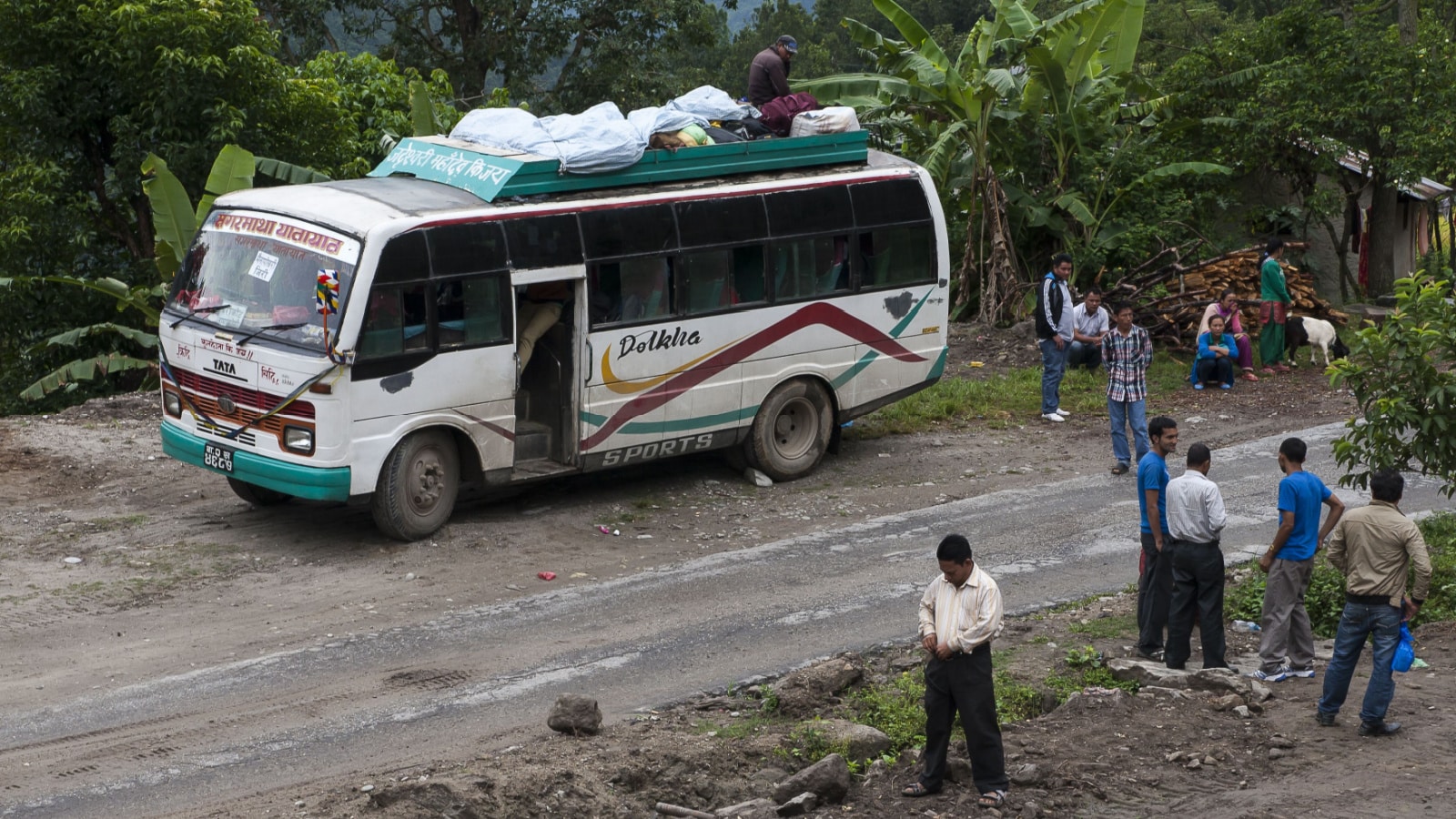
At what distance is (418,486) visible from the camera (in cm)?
1198

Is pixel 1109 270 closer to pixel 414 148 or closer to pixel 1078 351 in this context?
pixel 1078 351

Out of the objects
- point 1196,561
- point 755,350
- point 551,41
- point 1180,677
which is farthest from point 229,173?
point 551,41

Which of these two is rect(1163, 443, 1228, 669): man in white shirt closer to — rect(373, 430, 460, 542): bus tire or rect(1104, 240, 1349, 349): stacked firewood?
rect(373, 430, 460, 542): bus tire

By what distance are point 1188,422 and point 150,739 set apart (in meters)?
12.0

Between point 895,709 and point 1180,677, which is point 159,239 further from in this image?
point 1180,677

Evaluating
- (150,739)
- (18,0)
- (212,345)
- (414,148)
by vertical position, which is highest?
(18,0)

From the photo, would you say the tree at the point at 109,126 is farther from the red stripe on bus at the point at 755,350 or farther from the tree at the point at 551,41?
the tree at the point at 551,41

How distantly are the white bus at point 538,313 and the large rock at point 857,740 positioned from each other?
4.87 m

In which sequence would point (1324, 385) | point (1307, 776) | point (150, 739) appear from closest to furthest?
point (1307, 776) → point (150, 739) → point (1324, 385)

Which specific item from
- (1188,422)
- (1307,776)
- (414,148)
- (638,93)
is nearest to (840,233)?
(414,148)

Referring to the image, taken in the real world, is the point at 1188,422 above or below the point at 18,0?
below

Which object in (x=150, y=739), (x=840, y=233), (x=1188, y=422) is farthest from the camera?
(x=1188, y=422)

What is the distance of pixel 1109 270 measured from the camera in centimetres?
2130

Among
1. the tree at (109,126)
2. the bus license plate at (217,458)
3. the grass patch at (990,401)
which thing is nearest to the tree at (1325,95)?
the grass patch at (990,401)
